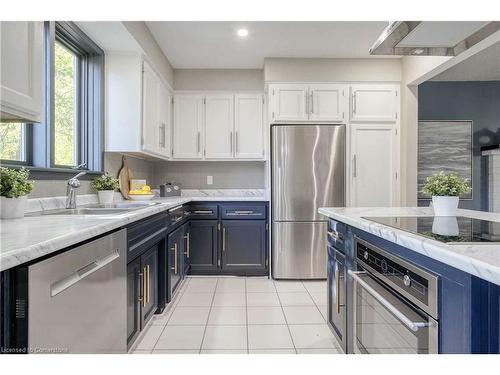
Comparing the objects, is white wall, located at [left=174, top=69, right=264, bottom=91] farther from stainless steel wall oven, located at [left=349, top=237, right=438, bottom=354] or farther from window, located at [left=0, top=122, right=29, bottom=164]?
stainless steel wall oven, located at [left=349, top=237, right=438, bottom=354]

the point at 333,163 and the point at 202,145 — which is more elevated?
the point at 202,145

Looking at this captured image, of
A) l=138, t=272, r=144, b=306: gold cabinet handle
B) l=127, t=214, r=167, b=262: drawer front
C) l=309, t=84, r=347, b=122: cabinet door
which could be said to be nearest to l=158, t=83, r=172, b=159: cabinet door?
l=127, t=214, r=167, b=262: drawer front

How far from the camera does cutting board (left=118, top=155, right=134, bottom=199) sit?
3.24m

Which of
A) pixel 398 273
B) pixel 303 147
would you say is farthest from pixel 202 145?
pixel 398 273

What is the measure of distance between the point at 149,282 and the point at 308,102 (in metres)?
2.58

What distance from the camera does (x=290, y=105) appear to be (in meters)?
3.74

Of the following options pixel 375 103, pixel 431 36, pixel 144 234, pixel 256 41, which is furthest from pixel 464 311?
pixel 375 103

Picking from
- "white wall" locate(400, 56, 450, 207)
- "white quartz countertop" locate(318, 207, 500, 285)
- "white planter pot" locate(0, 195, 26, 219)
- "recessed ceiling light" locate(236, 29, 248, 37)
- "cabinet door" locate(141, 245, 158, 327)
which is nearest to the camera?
"white quartz countertop" locate(318, 207, 500, 285)

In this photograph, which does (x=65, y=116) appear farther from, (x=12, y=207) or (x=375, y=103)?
(x=375, y=103)

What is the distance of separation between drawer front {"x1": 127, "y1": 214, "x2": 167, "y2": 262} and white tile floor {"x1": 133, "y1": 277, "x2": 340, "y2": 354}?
656 mm

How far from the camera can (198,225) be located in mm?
3742

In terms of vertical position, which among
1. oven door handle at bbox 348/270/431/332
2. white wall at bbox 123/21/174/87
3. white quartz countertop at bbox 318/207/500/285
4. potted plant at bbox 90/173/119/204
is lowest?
oven door handle at bbox 348/270/431/332

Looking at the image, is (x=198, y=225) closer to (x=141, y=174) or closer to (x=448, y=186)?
(x=141, y=174)
